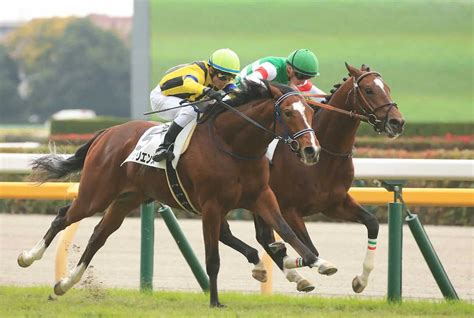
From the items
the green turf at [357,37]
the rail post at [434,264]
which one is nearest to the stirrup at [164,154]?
the rail post at [434,264]

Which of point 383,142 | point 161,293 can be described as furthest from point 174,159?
point 383,142

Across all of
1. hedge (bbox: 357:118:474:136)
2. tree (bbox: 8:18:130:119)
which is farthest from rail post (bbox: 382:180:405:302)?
tree (bbox: 8:18:130:119)

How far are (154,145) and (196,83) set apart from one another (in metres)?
0.49

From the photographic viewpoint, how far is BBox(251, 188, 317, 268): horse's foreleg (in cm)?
613

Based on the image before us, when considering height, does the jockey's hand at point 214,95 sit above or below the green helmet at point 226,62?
below

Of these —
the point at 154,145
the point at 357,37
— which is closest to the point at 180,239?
the point at 154,145

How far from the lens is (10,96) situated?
69062 mm

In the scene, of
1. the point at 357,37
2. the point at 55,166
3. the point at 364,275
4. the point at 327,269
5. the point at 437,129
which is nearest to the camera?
the point at 327,269

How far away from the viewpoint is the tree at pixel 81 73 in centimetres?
6575

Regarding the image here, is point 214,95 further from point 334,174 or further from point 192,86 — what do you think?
point 334,174

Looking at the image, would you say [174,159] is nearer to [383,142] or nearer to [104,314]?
[104,314]

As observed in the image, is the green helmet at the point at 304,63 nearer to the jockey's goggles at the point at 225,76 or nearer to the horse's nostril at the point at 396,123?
the jockey's goggles at the point at 225,76

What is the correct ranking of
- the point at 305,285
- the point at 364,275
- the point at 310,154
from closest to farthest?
the point at 310,154 < the point at 305,285 < the point at 364,275

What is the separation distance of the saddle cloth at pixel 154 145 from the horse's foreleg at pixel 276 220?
1.87ft
